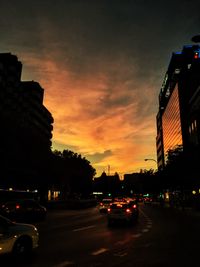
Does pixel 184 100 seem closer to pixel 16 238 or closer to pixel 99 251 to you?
pixel 99 251

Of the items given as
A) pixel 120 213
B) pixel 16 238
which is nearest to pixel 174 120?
pixel 120 213

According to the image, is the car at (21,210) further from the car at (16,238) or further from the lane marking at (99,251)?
the car at (16,238)

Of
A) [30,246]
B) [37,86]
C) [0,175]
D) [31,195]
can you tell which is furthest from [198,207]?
[37,86]

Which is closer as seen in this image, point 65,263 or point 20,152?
point 65,263

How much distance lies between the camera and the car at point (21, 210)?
85.5ft

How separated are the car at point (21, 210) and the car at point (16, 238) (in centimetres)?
1615

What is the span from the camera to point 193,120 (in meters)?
72.6

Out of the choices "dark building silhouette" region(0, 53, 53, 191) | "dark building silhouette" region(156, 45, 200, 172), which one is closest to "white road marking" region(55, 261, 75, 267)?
"dark building silhouette" region(0, 53, 53, 191)

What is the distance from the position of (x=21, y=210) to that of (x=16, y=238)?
17707 millimetres

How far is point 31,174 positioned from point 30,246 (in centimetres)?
3896

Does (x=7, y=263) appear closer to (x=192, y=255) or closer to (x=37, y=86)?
(x=192, y=255)

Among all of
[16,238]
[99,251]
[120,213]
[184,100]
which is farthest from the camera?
[184,100]

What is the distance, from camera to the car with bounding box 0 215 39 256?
29.6 ft

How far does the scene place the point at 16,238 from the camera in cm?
943
